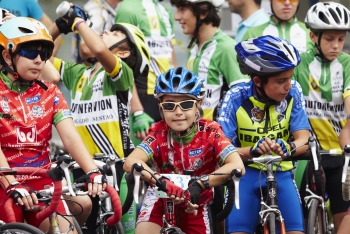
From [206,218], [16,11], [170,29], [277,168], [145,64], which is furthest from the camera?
[170,29]

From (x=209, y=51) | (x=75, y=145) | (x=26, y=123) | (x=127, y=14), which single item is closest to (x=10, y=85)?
(x=26, y=123)

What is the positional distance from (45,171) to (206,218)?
130 cm

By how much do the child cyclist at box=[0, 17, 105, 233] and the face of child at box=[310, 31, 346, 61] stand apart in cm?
321

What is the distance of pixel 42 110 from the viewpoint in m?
7.73

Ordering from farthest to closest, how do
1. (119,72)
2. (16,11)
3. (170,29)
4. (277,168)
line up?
(170,29), (16,11), (119,72), (277,168)

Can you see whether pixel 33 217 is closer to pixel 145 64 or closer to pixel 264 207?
pixel 264 207

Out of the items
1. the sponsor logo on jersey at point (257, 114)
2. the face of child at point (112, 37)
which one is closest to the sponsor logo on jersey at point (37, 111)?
the sponsor logo on jersey at point (257, 114)

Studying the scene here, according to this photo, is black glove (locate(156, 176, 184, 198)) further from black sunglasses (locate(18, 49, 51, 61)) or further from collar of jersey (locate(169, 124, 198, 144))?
black sunglasses (locate(18, 49, 51, 61))

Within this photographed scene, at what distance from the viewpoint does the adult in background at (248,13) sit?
40.3 feet

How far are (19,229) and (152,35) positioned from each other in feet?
16.9

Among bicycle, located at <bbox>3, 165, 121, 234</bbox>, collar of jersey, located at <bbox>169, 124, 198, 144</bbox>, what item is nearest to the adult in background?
collar of jersey, located at <bbox>169, 124, 198, 144</bbox>

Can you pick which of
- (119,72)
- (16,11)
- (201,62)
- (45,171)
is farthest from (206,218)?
(16,11)

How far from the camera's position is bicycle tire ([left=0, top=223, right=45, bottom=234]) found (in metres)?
6.82

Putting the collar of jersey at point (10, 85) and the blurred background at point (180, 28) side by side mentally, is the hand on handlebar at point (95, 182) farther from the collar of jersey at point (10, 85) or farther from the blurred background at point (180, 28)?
the blurred background at point (180, 28)
